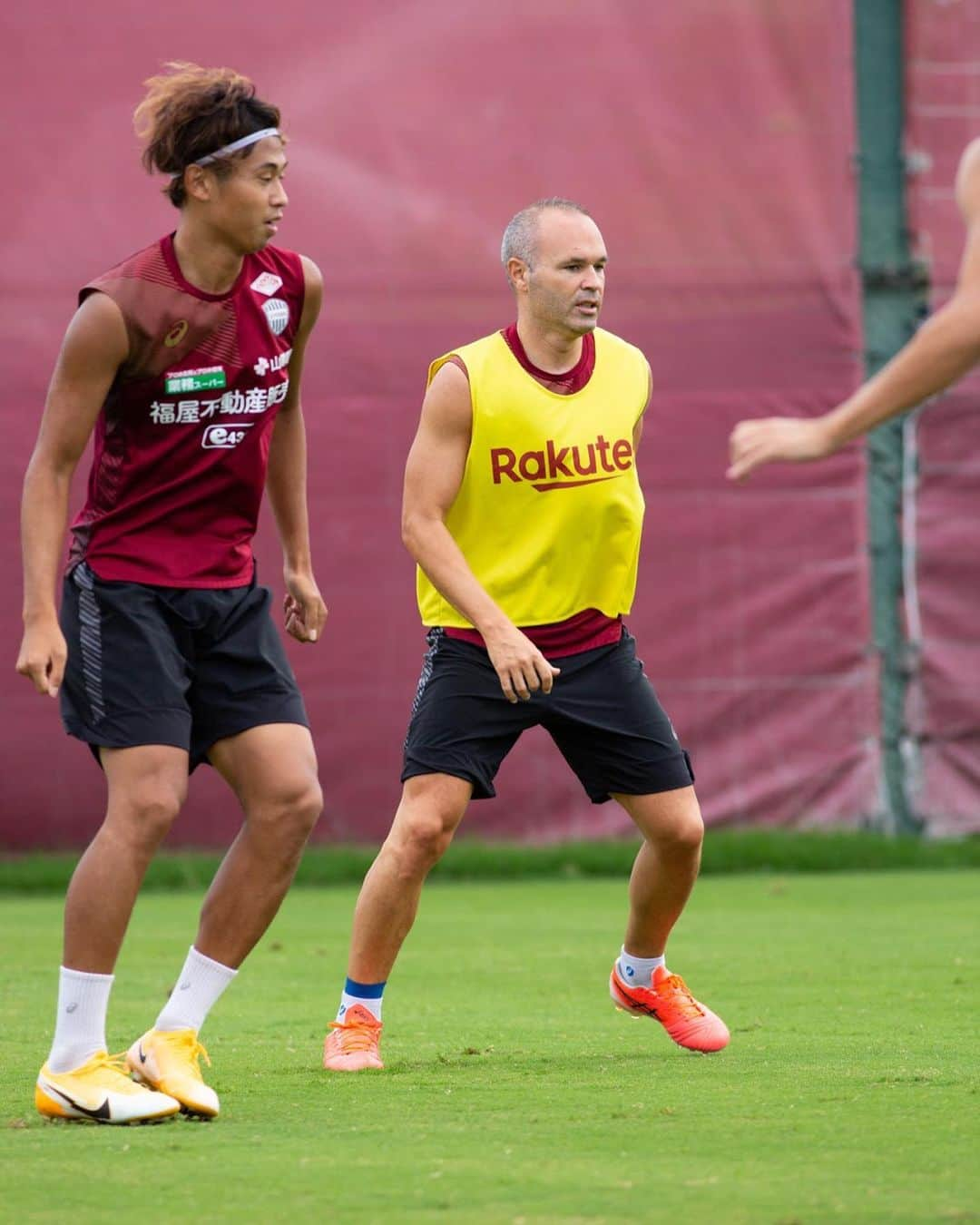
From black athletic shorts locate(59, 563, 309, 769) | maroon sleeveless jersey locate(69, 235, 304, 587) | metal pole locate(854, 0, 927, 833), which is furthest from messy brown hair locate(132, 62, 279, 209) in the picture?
metal pole locate(854, 0, 927, 833)

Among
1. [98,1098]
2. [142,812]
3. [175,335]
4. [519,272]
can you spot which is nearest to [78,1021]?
[98,1098]

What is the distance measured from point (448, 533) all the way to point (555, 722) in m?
0.52

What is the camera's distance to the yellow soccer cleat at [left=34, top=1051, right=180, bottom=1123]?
398 centimetres

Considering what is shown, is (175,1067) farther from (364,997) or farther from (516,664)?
(516,664)

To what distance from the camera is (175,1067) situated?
4.12 metres

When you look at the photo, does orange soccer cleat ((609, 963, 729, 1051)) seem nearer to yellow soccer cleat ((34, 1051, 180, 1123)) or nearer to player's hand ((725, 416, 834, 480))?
yellow soccer cleat ((34, 1051, 180, 1123))

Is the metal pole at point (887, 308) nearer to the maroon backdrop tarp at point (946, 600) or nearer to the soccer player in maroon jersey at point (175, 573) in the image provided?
the maroon backdrop tarp at point (946, 600)

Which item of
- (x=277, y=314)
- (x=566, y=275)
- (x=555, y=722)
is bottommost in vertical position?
(x=555, y=722)

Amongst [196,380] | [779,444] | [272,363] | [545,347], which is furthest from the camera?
[545,347]

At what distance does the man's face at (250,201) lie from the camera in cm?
423

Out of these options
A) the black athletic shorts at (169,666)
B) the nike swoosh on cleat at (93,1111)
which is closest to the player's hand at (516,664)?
the black athletic shorts at (169,666)

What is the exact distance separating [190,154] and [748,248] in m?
7.16

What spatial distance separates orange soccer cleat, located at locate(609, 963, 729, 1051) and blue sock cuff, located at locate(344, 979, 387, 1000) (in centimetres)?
64

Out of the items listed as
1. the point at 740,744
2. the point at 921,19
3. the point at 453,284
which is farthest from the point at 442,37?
the point at 740,744
